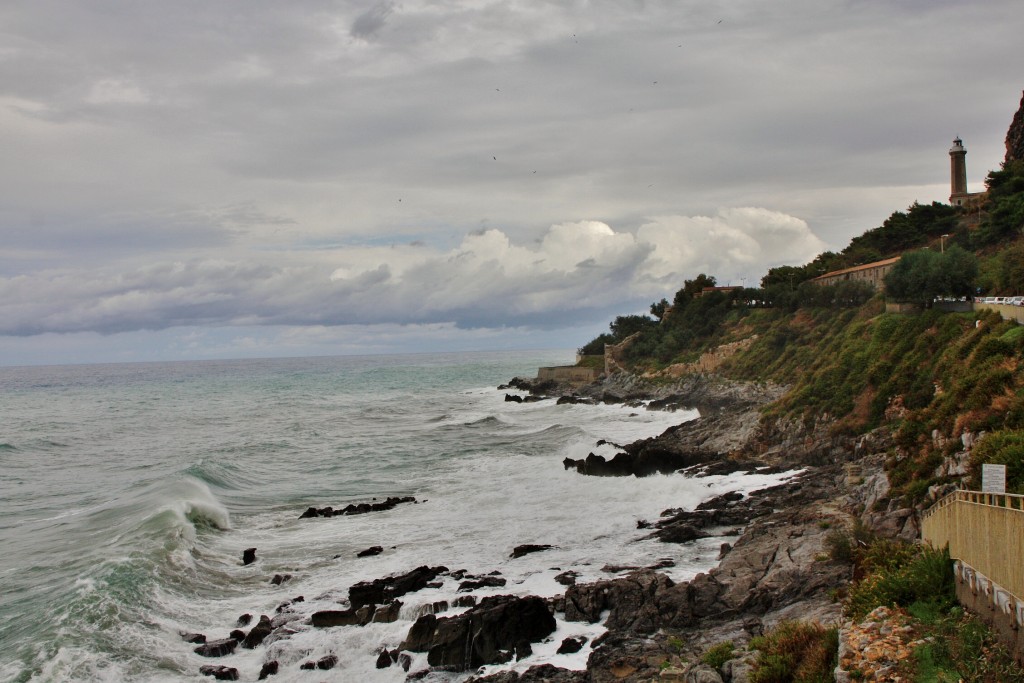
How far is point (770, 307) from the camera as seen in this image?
85.4 meters

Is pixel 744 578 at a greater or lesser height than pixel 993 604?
lesser

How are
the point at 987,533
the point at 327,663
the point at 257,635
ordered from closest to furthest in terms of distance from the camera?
the point at 987,533, the point at 327,663, the point at 257,635

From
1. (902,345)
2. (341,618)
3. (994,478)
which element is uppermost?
(902,345)

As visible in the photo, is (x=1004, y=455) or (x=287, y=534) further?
(x=287, y=534)

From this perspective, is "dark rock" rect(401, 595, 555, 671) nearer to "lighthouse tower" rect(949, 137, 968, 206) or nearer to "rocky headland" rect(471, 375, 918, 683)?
"rocky headland" rect(471, 375, 918, 683)

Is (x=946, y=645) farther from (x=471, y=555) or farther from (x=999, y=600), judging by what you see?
(x=471, y=555)

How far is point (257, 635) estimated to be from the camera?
1977 centimetres

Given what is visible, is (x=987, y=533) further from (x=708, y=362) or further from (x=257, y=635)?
(x=708, y=362)

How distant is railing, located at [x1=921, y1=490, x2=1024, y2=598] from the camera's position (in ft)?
35.2

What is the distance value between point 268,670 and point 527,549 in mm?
9839

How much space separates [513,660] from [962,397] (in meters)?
15.8

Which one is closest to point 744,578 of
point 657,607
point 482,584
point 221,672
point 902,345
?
point 657,607

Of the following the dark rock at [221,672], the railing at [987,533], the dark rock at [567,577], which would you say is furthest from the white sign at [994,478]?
the dark rock at [221,672]

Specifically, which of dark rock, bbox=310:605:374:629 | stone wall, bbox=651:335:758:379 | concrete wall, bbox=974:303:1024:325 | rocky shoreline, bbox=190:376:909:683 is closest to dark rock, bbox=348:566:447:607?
rocky shoreline, bbox=190:376:909:683
